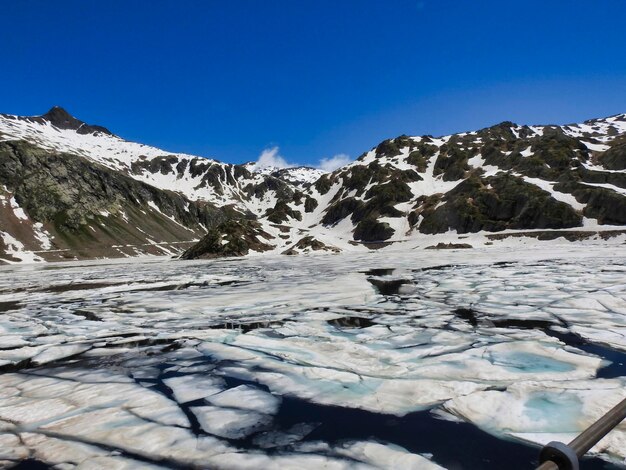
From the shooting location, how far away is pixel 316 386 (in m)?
7.73

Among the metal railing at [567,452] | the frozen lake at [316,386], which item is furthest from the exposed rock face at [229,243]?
the metal railing at [567,452]

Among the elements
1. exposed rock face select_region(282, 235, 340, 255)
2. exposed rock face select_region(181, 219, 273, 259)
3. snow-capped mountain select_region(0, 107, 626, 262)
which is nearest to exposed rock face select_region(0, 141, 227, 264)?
snow-capped mountain select_region(0, 107, 626, 262)

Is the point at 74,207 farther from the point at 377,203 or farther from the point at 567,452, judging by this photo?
the point at 567,452

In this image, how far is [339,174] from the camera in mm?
157375

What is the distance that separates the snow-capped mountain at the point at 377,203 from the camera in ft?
295

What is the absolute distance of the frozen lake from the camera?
530cm

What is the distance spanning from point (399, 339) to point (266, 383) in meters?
4.58

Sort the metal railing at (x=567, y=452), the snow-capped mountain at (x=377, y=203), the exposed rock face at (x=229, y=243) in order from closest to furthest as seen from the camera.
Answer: the metal railing at (x=567, y=452), the exposed rock face at (x=229, y=243), the snow-capped mountain at (x=377, y=203)

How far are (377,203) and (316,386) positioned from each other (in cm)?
11501

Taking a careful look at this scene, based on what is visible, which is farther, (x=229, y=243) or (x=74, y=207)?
(x=74, y=207)

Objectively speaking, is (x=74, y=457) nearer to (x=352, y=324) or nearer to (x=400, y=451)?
(x=400, y=451)

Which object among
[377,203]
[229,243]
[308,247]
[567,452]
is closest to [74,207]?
[229,243]

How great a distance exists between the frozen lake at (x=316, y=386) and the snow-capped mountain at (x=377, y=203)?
7265 centimetres

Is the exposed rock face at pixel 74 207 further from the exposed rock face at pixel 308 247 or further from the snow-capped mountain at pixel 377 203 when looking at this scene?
the exposed rock face at pixel 308 247
